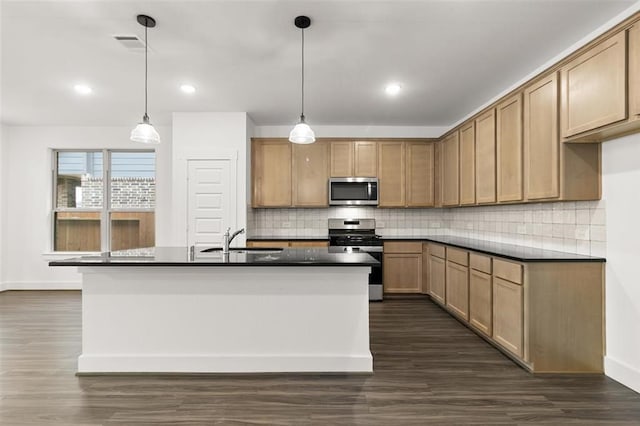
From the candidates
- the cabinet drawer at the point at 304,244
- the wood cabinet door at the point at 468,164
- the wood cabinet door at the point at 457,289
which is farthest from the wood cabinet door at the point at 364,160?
the wood cabinet door at the point at 457,289

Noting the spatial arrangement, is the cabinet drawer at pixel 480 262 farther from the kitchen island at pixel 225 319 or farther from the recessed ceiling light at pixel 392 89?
the recessed ceiling light at pixel 392 89

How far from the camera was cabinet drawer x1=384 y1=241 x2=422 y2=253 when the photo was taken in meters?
5.31

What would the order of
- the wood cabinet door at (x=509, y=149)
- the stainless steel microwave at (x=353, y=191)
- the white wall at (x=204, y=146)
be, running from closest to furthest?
1. the wood cabinet door at (x=509, y=149)
2. the white wall at (x=204, y=146)
3. the stainless steel microwave at (x=353, y=191)

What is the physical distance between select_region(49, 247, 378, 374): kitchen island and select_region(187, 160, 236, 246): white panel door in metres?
2.18

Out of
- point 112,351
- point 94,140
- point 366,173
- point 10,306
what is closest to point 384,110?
point 366,173

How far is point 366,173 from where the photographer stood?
5.52 m

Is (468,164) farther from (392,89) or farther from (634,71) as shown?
(634,71)

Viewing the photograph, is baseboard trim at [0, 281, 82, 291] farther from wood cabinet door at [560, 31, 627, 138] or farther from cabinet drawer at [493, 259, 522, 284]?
wood cabinet door at [560, 31, 627, 138]

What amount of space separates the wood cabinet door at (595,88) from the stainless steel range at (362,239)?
2.81m

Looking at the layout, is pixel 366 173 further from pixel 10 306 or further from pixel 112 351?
pixel 10 306

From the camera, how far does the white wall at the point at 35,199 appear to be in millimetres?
5875

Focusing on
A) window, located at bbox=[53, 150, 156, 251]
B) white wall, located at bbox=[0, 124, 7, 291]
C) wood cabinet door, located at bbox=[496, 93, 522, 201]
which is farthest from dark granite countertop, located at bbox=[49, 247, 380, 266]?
white wall, located at bbox=[0, 124, 7, 291]

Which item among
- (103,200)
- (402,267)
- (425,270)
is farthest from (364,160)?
(103,200)

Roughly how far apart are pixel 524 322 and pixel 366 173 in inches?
125
